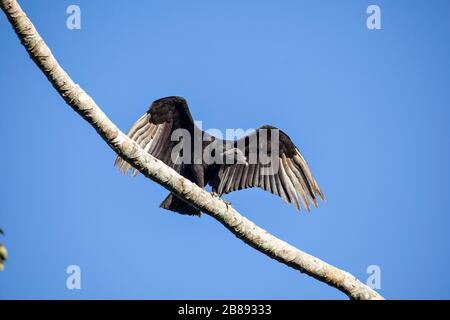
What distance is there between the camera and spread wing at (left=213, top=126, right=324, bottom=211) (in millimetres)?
7680

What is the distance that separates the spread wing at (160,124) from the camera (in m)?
7.13

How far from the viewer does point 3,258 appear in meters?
2.79

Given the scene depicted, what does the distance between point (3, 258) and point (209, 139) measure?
477cm

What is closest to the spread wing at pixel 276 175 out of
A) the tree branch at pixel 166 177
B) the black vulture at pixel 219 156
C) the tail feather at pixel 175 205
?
the black vulture at pixel 219 156

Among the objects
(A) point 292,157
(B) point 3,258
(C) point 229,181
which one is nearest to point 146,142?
(C) point 229,181

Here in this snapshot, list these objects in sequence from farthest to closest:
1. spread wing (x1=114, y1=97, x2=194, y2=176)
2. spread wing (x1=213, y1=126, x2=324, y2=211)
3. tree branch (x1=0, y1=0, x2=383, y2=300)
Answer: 1. spread wing (x1=213, y1=126, x2=324, y2=211)
2. spread wing (x1=114, y1=97, x2=194, y2=176)
3. tree branch (x1=0, y1=0, x2=383, y2=300)

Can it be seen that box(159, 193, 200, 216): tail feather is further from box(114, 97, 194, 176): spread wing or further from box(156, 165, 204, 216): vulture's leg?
box(114, 97, 194, 176): spread wing

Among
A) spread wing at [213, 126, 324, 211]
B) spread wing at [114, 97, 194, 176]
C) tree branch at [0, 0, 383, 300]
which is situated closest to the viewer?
tree branch at [0, 0, 383, 300]

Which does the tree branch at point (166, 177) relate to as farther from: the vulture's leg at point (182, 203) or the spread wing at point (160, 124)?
the spread wing at point (160, 124)

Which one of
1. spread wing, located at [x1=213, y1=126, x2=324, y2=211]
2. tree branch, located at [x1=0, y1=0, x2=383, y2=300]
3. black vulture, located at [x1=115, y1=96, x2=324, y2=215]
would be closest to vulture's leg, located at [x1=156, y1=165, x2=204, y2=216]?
black vulture, located at [x1=115, y1=96, x2=324, y2=215]

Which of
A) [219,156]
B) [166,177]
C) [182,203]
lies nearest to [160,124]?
[219,156]

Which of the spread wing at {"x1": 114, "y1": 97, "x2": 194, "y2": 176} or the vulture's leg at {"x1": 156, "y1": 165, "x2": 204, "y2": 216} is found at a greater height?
the spread wing at {"x1": 114, "y1": 97, "x2": 194, "y2": 176}

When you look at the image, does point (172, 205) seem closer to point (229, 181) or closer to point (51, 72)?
point (229, 181)
